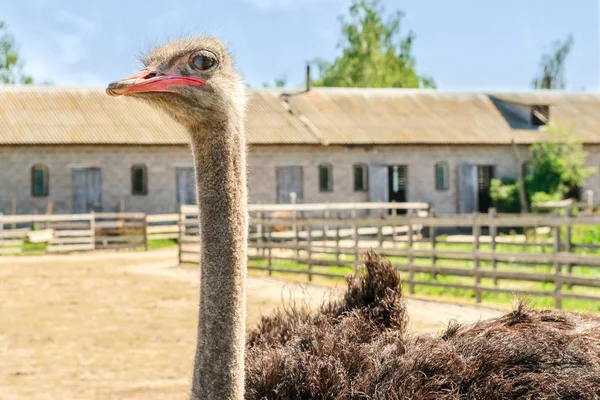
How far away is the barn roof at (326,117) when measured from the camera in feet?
95.5

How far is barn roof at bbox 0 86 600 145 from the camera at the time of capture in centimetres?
2909

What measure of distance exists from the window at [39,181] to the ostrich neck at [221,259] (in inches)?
1039

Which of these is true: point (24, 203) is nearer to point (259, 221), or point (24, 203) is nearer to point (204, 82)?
point (259, 221)

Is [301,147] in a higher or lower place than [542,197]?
higher

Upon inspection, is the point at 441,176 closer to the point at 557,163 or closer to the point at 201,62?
the point at 557,163

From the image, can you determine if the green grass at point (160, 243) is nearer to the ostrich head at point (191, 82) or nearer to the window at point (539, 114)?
the window at point (539, 114)

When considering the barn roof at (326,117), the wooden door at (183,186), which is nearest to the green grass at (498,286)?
the wooden door at (183,186)

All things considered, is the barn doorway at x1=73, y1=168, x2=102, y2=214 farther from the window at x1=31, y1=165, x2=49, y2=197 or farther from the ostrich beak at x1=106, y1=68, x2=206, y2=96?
the ostrich beak at x1=106, y1=68, x2=206, y2=96

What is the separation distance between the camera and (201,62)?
10.6 feet

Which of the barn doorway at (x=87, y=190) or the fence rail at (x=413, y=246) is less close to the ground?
the barn doorway at (x=87, y=190)

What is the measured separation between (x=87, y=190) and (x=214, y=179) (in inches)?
1044

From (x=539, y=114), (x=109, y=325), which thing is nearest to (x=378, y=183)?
(x=539, y=114)

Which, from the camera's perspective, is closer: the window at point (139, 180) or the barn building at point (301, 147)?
the barn building at point (301, 147)

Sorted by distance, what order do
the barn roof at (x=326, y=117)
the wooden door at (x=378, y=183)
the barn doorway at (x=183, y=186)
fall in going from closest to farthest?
1. the barn roof at (x=326, y=117)
2. the barn doorway at (x=183, y=186)
3. the wooden door at (x=378, y=183)
